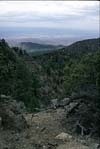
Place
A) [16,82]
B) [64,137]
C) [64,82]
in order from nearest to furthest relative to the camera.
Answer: [64,137], [16,82], [64,82]

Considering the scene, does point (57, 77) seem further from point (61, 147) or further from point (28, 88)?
point (61, 147)

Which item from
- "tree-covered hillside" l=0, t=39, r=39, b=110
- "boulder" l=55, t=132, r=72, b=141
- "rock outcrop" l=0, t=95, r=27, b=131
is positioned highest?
"rock outcrop" l=0, t=95, r=27, b=131

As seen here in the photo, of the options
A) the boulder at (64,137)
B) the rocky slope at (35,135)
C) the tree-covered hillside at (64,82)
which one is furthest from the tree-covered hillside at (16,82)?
the boulder at (64,137)

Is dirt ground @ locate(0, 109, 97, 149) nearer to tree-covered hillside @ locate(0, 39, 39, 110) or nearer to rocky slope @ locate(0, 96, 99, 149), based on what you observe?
rocky slope @ locate(0, 96, 99, 149)

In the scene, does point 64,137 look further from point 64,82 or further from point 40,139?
point 64,82

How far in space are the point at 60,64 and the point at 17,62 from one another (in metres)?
31.2

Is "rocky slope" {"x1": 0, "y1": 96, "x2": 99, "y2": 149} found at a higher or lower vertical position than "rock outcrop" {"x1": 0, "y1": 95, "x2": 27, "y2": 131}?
lower

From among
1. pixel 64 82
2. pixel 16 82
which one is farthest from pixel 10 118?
pixel 64 82

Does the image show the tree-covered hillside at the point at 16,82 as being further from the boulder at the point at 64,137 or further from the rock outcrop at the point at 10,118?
the boulder at the point at 64,137

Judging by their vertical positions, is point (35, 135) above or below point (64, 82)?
above

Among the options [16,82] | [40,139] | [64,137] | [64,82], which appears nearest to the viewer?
[40,139]

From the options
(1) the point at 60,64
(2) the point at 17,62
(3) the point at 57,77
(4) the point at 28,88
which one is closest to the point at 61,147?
(4) the point at 28,88

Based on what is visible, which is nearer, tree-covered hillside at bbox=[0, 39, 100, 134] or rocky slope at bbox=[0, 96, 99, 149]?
rocky slope at bbox=[0, 96, 99, 149]

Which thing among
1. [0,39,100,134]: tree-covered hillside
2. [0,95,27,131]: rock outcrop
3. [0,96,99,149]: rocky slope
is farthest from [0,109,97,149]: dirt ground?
[0,39,100,134]: tree-covered hillside
